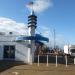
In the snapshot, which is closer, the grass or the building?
the grass

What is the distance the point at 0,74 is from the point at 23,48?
17.3m

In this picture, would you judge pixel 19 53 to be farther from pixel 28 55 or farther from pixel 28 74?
pixel 28 74

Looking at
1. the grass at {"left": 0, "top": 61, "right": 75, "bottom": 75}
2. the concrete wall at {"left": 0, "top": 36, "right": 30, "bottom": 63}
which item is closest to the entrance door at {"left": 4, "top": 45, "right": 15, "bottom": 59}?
the concrete wall at {"left": 0, "top": 36, "right": 30, "bottom": 63}

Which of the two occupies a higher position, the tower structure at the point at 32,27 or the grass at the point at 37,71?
the tower structure at the point at 32,27

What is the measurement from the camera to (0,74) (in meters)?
21.1

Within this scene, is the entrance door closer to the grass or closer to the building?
the building

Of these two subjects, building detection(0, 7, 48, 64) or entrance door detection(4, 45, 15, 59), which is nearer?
building detection(0, 7, 48, 64)

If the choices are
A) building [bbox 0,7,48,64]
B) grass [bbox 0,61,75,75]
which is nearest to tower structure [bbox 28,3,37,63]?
building [bbox 0,7,48,64]

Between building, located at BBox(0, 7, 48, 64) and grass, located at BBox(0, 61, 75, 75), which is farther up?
building, located at BBox(0, 7, 48, 64)

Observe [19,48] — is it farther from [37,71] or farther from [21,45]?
[37,71]

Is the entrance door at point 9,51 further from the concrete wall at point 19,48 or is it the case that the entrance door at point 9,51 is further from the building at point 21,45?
the concrete wall at point 19,48

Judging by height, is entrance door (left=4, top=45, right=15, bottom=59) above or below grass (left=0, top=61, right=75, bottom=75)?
above

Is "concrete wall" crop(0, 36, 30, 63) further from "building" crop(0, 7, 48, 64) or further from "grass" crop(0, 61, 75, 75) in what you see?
"grass" crop(0, 61, 75, 75)

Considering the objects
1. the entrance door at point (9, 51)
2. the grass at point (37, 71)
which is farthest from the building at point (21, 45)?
the grass at point (37, 71)
